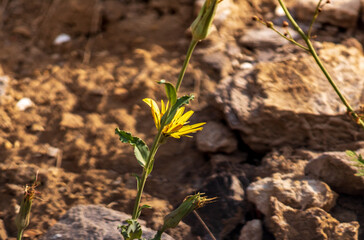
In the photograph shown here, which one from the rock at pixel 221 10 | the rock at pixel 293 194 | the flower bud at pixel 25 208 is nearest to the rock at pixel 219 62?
the rock at pixel 221 10

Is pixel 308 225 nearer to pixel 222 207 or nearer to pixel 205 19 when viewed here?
pixel 222 207

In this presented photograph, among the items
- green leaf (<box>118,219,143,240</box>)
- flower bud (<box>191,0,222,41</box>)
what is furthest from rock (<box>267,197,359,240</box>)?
flower bud (<box>191,0,222,41</box>)

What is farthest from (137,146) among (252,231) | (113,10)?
(113,10)

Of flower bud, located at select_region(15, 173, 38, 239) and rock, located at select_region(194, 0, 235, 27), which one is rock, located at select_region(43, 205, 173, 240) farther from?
rock, located at select_region(194, 0, 235, 27)

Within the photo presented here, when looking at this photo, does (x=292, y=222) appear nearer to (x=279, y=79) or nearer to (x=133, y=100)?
(x=279, y=79)

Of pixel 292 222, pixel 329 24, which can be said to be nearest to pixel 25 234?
pixel 292 222
